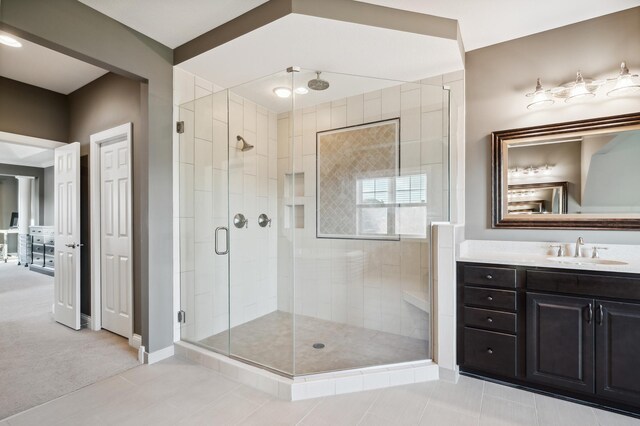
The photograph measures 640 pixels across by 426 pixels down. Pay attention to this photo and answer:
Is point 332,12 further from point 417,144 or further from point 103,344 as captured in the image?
point 103,344

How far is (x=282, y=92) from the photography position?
266 centimetres

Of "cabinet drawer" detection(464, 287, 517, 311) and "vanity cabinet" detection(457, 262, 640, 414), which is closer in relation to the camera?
"vanity cabinet" detection(457, 262, 640, 414)

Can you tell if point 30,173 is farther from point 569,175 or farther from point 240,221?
point 569,175

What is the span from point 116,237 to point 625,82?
445cm

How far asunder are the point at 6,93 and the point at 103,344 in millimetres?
2779

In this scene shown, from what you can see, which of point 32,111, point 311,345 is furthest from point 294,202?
point 32,111

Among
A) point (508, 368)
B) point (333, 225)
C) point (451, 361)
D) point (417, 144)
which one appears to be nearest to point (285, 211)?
point (333, 225)

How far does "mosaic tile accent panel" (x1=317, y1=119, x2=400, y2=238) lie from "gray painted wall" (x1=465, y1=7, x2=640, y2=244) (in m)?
0.72

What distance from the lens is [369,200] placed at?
288cm

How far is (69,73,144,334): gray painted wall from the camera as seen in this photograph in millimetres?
2812

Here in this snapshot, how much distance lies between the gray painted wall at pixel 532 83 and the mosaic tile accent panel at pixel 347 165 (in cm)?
72

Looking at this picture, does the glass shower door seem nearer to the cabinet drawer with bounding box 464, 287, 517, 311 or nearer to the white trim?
the white trim

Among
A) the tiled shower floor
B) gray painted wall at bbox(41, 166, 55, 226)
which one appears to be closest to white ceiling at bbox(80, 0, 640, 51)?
the tiled shower floor

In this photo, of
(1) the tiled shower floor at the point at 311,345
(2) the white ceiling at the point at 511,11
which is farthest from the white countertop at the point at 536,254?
(2) the white ceiling at the point at 511,11
